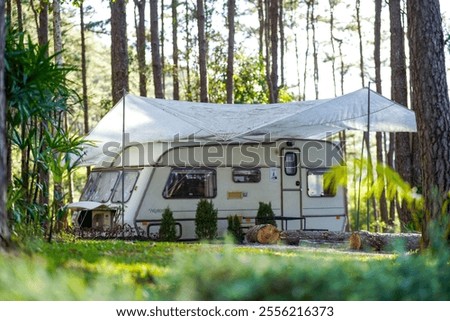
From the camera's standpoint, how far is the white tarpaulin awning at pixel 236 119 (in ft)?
48.5

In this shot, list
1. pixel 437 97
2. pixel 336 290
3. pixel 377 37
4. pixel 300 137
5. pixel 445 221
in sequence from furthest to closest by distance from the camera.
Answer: pixel 377 37
pixel 300 137
pixel 437 97
pixel 445 221
pixel 336 290

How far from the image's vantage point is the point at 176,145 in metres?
15.5

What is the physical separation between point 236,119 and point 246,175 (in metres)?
1.17

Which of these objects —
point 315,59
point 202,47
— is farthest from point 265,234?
point 315,59

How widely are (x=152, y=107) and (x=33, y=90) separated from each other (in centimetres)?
718

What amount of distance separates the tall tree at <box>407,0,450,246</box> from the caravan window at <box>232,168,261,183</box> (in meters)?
6.98

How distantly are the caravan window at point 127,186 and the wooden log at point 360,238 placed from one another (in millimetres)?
2696

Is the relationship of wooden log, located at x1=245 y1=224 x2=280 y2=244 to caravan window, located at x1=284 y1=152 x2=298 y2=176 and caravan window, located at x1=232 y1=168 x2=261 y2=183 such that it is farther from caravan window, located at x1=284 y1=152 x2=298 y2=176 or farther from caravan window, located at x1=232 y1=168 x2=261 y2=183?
caravan window, located at x1=284 y1=152 x2=298 y2=176

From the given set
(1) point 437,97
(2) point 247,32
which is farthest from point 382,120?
(2) point 247,32

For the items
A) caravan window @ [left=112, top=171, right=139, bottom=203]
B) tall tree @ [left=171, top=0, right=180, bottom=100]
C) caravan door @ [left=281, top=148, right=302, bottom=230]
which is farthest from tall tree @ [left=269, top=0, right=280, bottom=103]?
caravan window @ [left=112, top=171, right=139, bottom=203]

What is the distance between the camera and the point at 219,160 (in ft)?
52.2

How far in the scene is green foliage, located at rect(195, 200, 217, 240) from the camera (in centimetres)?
1519
